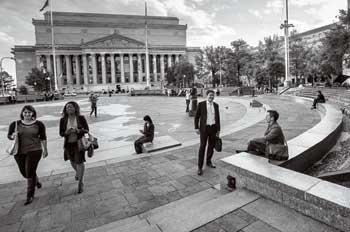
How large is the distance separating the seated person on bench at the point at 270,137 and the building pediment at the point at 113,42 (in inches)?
3304

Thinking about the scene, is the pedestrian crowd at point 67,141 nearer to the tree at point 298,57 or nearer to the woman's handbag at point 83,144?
the woman's handbag at point 83,144

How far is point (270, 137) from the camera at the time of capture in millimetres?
4117

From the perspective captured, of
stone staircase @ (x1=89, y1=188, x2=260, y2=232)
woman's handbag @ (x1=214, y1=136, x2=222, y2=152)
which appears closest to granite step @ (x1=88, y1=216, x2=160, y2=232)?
stone staircase @ (x1=89, y1=188, x2=260, y2=232)

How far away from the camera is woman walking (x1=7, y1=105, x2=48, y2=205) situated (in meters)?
4.04

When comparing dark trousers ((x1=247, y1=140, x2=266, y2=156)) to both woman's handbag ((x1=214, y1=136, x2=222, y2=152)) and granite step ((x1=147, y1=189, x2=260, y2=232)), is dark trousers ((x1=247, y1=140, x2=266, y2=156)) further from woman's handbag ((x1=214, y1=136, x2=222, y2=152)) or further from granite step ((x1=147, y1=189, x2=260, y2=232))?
granite step ((x1=147, y1=189, x2=260, y2=232))

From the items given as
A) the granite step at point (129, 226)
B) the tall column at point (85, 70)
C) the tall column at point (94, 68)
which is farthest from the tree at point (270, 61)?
the tall column at point (85, 70)

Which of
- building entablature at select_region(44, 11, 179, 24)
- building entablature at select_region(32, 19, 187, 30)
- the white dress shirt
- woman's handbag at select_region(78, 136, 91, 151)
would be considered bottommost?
woman's handbag at select_region(78, 136, 91, 151)

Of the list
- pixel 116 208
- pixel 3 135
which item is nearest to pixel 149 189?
pixel 116 208

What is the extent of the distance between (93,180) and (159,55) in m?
88.5

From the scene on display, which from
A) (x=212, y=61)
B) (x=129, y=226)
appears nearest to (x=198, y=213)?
(x=129, y=226)

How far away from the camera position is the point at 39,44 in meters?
83.4

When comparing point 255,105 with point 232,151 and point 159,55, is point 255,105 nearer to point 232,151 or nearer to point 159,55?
point 232,151

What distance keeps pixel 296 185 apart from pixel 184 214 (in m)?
1.58

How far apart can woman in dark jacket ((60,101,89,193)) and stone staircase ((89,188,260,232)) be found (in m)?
1.65
